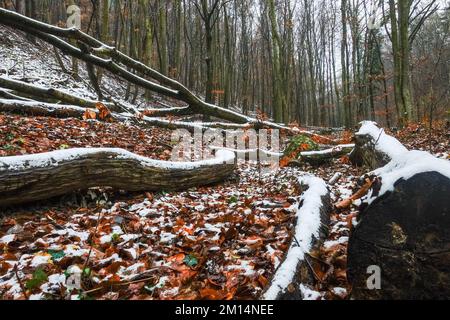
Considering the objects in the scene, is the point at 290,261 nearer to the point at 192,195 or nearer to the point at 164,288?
the point at 164,288

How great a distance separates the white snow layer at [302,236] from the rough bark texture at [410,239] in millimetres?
437

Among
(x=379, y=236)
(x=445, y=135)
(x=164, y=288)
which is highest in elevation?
(x=445, y=135)

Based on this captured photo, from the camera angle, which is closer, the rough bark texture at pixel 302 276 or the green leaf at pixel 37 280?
the rough bark texture at pixel 302 276

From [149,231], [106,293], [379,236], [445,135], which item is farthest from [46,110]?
[445,135]

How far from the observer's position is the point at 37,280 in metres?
2.20

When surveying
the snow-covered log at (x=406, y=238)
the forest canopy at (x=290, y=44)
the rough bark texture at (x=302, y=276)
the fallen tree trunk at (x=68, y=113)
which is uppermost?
the forest canopy at (x=290, y=44)

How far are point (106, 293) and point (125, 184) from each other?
226cm

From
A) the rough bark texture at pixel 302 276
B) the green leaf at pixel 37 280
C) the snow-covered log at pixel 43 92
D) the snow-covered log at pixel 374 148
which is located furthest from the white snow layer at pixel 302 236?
the snow-covered log at pixel 43 92

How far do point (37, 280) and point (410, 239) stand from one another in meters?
2.42

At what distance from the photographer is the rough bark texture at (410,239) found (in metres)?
1.75

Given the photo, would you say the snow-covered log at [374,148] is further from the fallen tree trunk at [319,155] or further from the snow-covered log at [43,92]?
the snow-covered log at [43,92]

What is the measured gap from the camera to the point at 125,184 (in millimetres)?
4301

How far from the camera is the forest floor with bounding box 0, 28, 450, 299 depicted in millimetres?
2219

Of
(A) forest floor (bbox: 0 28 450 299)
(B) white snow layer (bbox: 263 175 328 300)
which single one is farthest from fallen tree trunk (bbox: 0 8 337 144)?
(B) white snow layer (bbox: 263 175 328 300)
